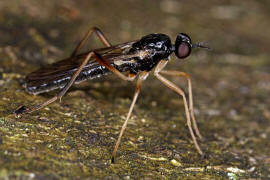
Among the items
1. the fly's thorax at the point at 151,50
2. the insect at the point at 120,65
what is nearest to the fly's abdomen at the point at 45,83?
the insect at the point at 120,65

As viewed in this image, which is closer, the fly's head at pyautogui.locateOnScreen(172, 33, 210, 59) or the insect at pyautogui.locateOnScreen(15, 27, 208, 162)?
the insect at pyautogui.locateOnScreen(15, 27, 208, 162)

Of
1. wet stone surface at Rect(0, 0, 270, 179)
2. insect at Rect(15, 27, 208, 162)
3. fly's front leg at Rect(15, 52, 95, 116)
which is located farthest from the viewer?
insect at Rect(15, 27, 208, 162)

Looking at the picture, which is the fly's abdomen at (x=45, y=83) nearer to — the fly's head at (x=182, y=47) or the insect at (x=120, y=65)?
the insect at (x=120, y=65)

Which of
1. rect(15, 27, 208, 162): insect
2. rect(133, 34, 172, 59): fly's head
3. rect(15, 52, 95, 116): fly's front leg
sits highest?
rect(133, 34, 172, 59): fly's head

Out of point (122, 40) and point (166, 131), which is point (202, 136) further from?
point (122, 40)

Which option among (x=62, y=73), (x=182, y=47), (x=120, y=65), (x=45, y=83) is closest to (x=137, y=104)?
(x=120, y=65)

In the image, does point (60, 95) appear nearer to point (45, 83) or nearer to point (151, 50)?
point (45, 83)

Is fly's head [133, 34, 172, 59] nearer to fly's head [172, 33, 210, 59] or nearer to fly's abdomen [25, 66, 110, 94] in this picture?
fly's head [172, 33, 210, 59]

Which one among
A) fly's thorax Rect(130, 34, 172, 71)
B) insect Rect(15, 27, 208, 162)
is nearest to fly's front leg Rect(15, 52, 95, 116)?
insect Rect(15, 27, 208, 162)
